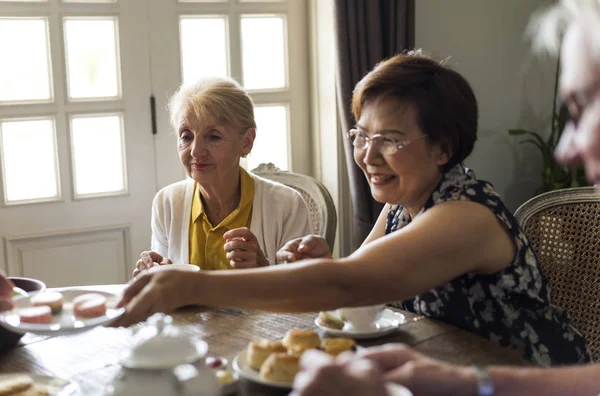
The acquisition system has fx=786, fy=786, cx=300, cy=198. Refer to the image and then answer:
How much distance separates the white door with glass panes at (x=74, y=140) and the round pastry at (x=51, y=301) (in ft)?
5.08

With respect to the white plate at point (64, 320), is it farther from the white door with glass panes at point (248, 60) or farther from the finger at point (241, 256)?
the white door with glass panes at point (248, 60)

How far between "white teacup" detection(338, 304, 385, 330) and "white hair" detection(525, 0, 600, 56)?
0.62 metres

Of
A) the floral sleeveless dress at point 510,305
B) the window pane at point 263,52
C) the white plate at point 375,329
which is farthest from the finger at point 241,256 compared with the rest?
the window pane at point 263,52

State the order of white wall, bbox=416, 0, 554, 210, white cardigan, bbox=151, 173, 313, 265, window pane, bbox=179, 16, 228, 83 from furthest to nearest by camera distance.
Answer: white wall, bbox=416, 0, 554, 210, window pane, bbox=179, 16, 228, 83, white cardigan, bbox=151, 173, 313, 265

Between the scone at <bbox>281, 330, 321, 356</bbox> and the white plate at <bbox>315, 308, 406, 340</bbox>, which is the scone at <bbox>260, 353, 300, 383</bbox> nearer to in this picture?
the scone at <bbox>281, 330, 321, 356</bbox>

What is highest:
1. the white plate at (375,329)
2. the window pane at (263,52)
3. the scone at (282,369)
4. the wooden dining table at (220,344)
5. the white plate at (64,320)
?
the window pane at (263,52)

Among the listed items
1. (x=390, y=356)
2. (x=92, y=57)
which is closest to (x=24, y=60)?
(x=92, y=57)

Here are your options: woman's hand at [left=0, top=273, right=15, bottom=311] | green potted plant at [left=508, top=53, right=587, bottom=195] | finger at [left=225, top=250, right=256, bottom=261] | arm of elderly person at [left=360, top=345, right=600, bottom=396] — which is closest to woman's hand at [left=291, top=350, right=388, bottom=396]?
arm of elderly person at [left=360, top=345, right=600, bottom=396]

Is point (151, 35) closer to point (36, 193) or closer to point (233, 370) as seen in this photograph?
point (36, 193)

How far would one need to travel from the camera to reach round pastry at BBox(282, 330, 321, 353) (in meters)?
1.37

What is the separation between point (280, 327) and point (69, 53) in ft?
5.74

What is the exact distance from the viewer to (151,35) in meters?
3.07

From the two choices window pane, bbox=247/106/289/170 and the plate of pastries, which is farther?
window pane, bbox=247/106/289/170

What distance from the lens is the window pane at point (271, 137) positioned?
3361 millimetres
